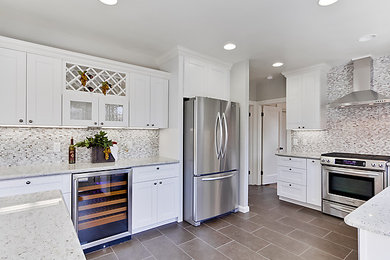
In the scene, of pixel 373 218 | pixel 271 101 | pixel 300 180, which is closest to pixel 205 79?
pixel 271 101

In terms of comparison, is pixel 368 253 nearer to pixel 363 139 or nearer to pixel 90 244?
pixel 90 244

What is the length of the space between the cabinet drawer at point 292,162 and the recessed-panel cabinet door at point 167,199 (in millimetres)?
2242

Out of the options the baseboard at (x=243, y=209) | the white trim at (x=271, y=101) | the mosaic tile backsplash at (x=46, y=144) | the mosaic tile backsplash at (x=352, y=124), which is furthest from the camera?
the white trim at (x=271, y=101)

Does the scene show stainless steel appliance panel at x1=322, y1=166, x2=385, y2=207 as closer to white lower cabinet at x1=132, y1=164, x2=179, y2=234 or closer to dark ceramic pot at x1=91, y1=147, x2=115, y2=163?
white lower cabinet at x1=132, y1=164, x2=179, y2=234

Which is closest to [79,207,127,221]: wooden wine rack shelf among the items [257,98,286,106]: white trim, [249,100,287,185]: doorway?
[249,100,287,185]: doorway

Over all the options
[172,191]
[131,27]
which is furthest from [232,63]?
[172,191]

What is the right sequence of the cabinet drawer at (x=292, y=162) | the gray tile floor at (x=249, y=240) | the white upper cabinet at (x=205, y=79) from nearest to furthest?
1. the gray tile floor at (x=249, y=240)
2. the white upper cabinet at (x=205, y=79)
3. the cabinet drawer at (x=292, y=162)

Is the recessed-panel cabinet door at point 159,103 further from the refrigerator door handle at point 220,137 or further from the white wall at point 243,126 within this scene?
the white wall at point 243,126

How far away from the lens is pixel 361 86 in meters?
3.62

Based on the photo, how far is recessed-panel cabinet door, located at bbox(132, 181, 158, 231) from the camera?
9.02 ft

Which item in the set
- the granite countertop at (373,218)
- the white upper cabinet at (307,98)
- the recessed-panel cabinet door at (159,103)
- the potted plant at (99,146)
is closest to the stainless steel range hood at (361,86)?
the white upper cabinet at (307,98)

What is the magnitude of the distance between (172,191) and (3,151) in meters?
→ 2.08

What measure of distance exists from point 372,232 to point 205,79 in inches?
116

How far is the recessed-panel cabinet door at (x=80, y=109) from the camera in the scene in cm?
259
